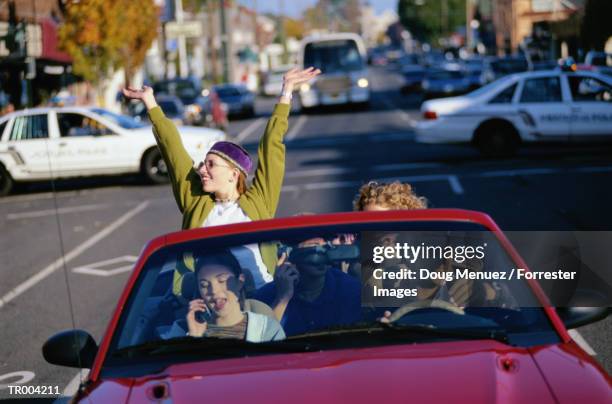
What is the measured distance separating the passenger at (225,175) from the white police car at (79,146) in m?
16.7

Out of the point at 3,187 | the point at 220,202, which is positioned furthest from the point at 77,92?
the point at 220,202

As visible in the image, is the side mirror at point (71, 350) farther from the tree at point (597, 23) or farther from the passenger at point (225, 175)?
the tree at point (597, 23)

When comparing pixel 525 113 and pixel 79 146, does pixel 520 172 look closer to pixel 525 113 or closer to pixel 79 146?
pixel 525 113

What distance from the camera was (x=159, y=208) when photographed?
63.3ft

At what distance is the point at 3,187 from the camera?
77.8 feet

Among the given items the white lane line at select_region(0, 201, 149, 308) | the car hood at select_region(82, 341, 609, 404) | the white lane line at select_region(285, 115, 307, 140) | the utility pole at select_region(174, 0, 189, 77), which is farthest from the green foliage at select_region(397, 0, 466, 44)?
the car hood at select_region(82, 341, 609, 404)

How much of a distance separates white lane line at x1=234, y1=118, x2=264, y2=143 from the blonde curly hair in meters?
28.4

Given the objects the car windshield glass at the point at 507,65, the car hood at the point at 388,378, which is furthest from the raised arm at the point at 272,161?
the car windshield glass at the point at 507,65

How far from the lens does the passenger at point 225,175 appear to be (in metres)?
5.66

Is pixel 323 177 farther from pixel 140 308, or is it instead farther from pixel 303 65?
pixel 303 65

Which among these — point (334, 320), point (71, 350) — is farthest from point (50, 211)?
point (334, 320)

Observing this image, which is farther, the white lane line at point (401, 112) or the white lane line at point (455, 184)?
the white lane line at point (401, 112)

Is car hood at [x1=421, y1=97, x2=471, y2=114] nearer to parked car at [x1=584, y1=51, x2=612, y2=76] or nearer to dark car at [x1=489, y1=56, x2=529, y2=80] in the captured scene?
parked car at [x1=584, y1=51, x2=612, y2=76]

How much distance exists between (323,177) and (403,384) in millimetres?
17929
